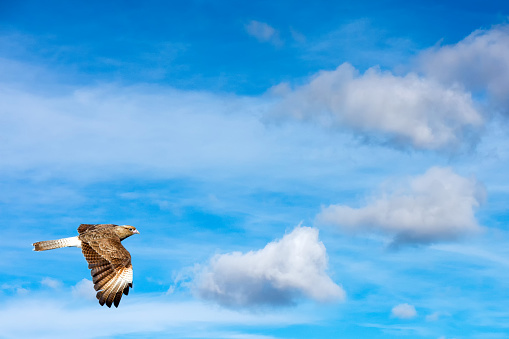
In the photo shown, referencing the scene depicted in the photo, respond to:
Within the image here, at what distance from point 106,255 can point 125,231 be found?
5.78m

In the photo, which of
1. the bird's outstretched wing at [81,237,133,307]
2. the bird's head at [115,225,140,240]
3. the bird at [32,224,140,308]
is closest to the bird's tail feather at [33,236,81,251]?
the bird at [32,224,140,308]

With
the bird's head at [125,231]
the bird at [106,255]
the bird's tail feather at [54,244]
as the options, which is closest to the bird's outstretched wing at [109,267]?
the bird at [106,255]

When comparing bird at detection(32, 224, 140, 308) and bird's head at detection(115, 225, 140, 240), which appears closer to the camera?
bird at detection(32, 224, 140, 308)

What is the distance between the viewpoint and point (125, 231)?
137ft

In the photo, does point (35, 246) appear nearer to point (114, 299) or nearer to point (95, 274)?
point (95, 274)

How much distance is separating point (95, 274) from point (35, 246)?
6.93 meters

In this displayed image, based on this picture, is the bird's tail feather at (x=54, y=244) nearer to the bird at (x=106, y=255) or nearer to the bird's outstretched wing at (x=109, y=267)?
the bird at (x=106, y=255)

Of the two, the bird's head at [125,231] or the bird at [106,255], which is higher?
the bird's head at [125,231]

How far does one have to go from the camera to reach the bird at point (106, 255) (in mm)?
32469

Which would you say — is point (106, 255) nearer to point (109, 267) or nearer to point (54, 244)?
point (109, 267)

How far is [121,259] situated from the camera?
35.7 meters

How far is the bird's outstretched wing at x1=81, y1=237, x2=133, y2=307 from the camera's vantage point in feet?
105

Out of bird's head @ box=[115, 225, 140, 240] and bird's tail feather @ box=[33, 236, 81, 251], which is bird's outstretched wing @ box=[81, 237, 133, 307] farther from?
bird's head @ box=[115, 225, 140, 240]

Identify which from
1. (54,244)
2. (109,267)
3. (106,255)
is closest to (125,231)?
(54,244)
